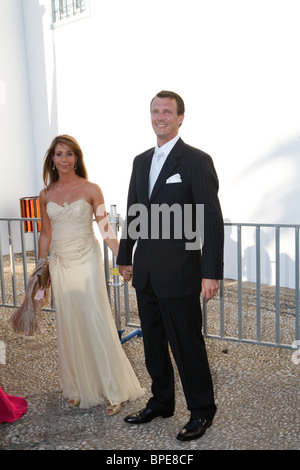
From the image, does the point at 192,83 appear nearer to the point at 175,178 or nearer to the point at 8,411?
the point at 175,178

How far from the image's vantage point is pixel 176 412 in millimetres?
2734

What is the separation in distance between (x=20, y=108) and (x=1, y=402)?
7.04 metres

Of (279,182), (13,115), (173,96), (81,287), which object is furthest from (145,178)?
(13,115)

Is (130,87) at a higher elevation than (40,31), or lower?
lower

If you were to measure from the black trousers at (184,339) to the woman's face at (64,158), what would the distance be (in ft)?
3.03

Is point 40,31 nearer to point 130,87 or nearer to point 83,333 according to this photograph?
point 130,87

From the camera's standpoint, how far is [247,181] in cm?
606

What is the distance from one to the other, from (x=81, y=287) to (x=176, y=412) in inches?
37.1

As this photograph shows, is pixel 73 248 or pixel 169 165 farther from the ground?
pixel 169 165

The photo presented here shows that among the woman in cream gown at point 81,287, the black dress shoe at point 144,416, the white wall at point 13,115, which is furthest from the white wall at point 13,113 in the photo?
the black dress shoe at point 144,416

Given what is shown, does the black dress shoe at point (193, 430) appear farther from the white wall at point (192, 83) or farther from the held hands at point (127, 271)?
the white wall at point (192, 83)

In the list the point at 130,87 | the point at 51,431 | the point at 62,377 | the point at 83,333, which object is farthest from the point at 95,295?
the point at 130,87

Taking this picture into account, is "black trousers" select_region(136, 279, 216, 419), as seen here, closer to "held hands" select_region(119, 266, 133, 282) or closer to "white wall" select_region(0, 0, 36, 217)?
"held hands" select_region(119, 266, 133, 282)
